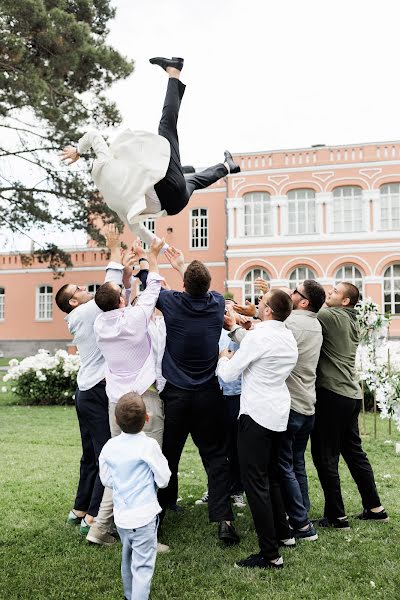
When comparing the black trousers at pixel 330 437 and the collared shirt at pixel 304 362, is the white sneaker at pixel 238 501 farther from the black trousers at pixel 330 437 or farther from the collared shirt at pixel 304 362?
the collared shirt at pixel 304 362

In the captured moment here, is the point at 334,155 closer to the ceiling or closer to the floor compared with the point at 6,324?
closer to the ceiling

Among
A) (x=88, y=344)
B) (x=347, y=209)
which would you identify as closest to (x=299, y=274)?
(x=347, y=209)

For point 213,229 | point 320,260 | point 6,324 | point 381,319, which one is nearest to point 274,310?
point 381,319

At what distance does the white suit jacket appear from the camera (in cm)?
369

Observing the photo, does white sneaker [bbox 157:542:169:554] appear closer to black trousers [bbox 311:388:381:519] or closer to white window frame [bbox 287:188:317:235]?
black trousers [bbox 311:388:381:519]

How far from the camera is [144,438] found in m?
3.21

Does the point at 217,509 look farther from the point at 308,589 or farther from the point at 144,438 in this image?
the point at 144,438

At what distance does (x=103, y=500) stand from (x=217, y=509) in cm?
81

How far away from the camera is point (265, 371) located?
12.6 ft

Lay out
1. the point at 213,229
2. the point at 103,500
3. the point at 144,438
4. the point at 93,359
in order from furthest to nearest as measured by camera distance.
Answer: the point at 213,229 → the point at 93,359 → the point at 103,500 → the point at 144,438

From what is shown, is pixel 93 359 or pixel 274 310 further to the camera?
pixel 93 359

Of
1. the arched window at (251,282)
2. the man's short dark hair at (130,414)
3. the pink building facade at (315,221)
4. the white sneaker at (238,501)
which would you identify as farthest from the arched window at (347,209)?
the man's short dark hair at (130,414)

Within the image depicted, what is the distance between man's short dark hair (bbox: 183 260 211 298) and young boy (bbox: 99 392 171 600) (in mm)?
1095

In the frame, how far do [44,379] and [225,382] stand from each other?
9613 mm
